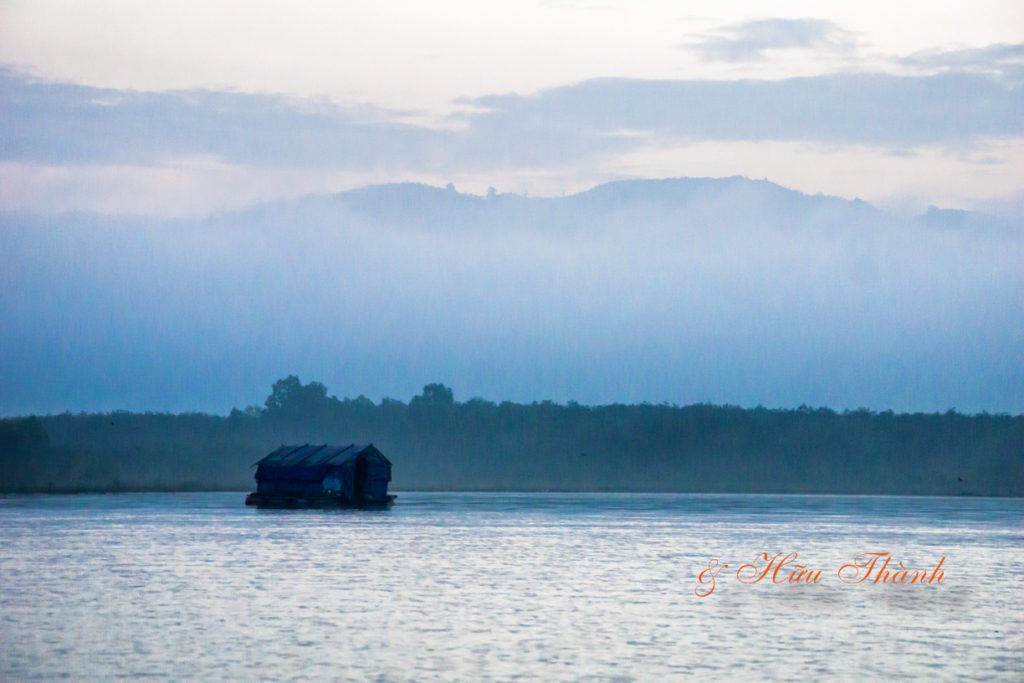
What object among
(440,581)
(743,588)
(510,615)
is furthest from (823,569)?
(510,615)

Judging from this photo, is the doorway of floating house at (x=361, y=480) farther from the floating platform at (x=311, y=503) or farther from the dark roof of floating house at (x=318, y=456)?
the dark roof of floating house at (x=318, y=456)

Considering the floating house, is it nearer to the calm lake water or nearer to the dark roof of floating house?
the dark roof of floating house

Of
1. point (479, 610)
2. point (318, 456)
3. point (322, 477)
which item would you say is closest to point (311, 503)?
point (322, 477)

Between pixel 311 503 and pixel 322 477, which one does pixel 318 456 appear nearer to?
pixel 322 477

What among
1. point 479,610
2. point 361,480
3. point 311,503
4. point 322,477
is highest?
point 322,477

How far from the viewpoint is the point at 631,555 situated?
240ft

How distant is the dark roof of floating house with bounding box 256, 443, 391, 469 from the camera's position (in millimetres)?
112938

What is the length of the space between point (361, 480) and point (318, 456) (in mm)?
4104

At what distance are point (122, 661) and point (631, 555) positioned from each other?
42315 millimetres

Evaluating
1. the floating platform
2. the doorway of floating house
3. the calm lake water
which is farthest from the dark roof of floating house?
the calm lake water

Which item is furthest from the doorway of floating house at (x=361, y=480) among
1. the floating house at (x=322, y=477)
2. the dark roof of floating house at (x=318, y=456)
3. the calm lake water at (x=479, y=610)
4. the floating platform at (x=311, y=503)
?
the calm lake water at (x=479, y=610)

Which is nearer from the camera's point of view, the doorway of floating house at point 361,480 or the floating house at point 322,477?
the floating house at point 322,477

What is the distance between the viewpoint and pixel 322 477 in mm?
111938

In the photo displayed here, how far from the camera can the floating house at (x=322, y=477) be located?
11175 cm
